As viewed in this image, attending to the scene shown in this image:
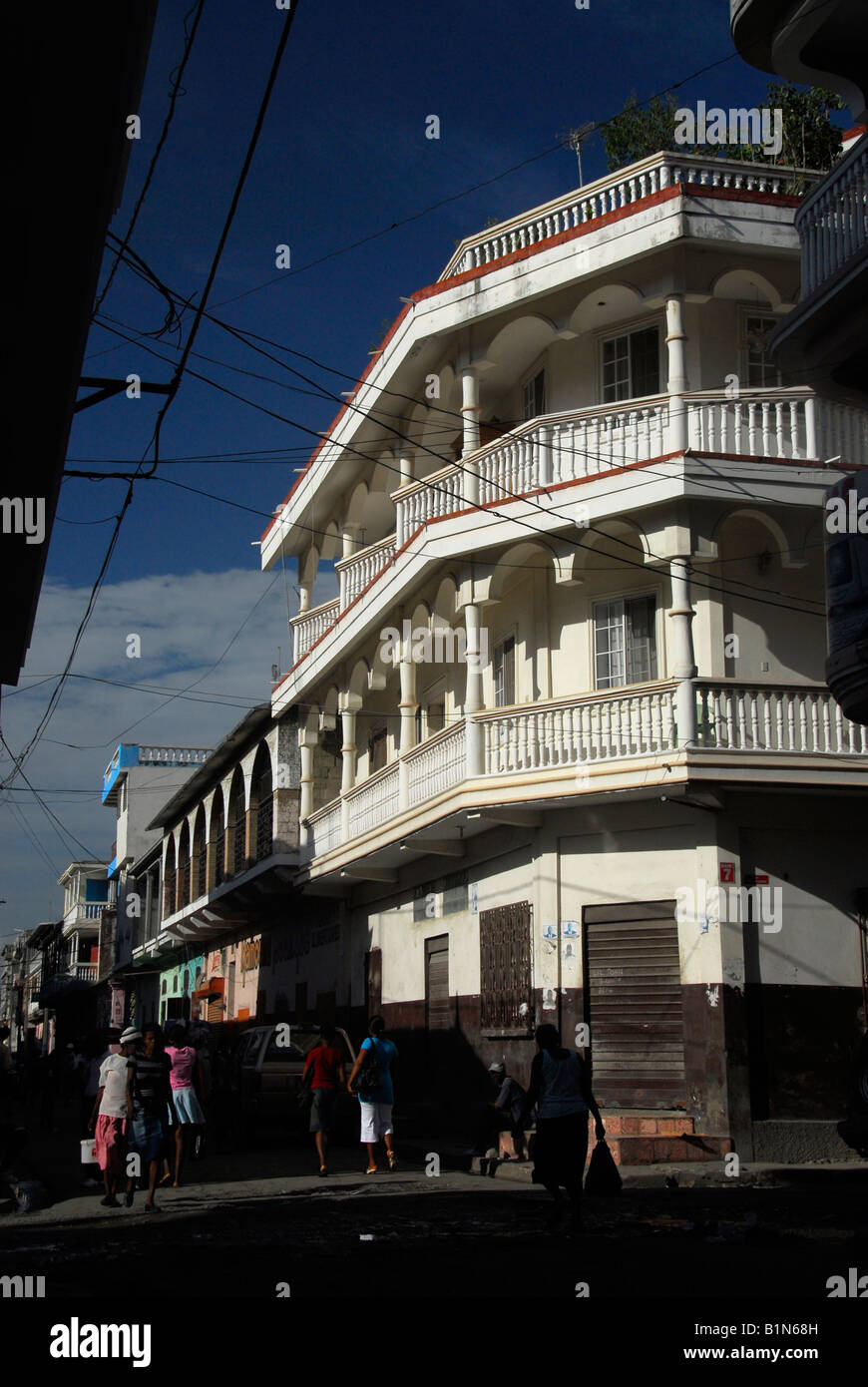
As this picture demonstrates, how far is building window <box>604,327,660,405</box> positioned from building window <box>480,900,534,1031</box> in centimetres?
709

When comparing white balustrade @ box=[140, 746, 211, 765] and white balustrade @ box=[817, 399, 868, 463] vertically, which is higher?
white balustrade @ box=[140, 746, 211, 765]

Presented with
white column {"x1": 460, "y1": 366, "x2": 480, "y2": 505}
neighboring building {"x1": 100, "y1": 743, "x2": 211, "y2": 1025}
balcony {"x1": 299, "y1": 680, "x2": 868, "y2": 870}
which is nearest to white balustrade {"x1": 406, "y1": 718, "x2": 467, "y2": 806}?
balcony {"x1": 299, "y1": 680, "x2": 868, "y2": 870}

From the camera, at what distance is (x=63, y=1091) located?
45125mm

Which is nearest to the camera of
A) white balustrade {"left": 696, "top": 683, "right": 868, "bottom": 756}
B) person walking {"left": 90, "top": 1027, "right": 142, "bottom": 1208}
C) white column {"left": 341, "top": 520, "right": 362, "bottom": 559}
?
person walking {"left": 90, "top": 1027, "right": 142, "bottom": 1208}

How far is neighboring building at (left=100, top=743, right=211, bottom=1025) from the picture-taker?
6381 centimetres

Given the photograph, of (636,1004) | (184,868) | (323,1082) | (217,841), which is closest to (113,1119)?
(323,1082)

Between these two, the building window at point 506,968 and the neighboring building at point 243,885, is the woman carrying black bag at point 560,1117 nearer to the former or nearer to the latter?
the building window at point 506,968

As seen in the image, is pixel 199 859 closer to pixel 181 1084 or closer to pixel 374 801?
pixel 374 801

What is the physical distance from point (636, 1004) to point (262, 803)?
16.3 metres

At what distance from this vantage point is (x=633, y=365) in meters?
19.8

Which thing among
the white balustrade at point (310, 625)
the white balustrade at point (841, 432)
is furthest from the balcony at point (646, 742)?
the white balustrade at point (310, 625)

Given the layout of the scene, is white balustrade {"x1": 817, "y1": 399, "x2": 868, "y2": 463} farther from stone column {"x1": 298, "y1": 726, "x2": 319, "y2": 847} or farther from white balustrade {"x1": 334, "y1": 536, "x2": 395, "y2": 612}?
stone column {"x1": 298, "y1": 726, "x2": 319, "y2": 847}
